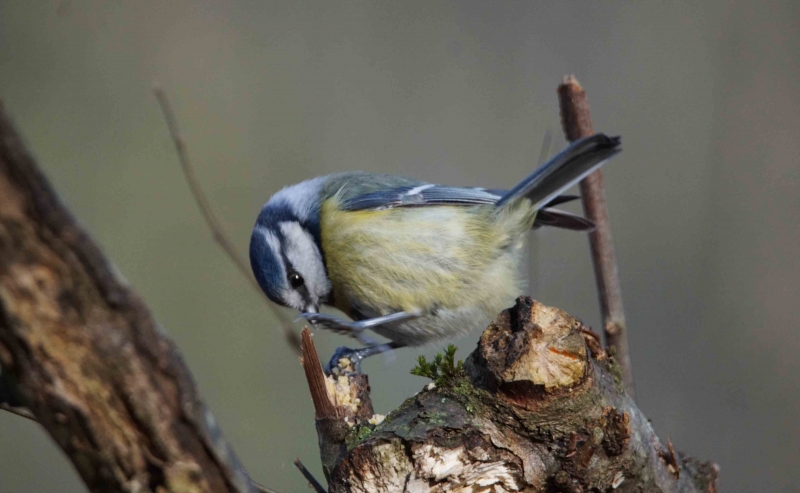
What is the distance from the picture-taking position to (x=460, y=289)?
2.08 meters

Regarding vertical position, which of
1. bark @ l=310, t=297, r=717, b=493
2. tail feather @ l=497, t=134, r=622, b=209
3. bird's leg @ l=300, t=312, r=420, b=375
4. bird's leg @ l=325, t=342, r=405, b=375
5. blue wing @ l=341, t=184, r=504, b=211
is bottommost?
bark @ l=310, t=297, r=717, b=493

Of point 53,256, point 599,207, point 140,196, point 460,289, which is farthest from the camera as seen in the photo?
point 140,196

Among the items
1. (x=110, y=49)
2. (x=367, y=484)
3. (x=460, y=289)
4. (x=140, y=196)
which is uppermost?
(x=110, y=49)

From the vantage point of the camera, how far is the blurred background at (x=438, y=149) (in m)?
3.28

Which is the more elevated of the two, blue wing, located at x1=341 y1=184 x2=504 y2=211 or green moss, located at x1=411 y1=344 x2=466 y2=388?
blue wing, located at x1=341 y1=184 x2=504 y2=211

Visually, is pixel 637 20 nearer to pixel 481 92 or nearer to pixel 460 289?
pixel 481 92

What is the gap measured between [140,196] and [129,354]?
327 centimetres

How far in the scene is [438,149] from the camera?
12.5 feet

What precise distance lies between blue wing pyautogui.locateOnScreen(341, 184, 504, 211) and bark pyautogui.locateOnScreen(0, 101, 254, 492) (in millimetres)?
1474

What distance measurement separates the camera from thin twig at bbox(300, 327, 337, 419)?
4.13 ft

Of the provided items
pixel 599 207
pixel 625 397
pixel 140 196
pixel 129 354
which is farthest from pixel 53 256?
pixel 140 196

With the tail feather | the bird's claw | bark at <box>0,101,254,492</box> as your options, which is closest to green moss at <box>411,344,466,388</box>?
bark at <box>0,101,254,492</box>

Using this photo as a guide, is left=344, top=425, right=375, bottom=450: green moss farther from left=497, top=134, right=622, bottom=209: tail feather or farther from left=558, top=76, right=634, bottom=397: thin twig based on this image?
left=497, top=134, right=622, bottom=209: tail feather

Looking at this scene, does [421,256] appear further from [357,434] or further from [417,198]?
[357,434]
